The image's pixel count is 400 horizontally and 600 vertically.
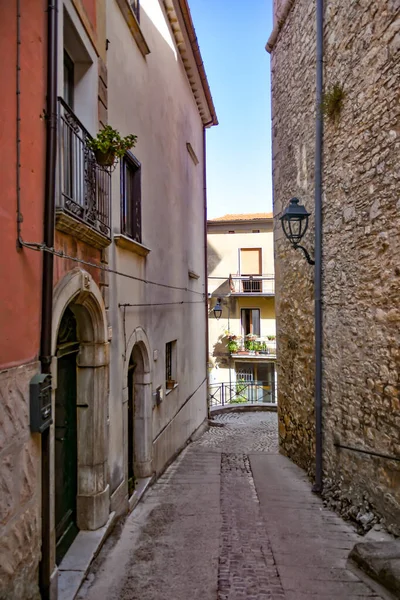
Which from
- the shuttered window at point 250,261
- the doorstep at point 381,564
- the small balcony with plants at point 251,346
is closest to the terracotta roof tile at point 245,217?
the shuttered window at point 250,261

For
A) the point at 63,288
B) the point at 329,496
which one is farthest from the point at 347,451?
the point at 63,288

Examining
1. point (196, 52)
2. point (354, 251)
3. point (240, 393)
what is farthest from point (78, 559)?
point (240, 393)

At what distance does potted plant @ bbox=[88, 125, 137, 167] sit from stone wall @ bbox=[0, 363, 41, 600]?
99.2 inches

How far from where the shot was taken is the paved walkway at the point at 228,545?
13.4ft

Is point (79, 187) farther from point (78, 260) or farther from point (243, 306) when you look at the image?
point (243, 306)

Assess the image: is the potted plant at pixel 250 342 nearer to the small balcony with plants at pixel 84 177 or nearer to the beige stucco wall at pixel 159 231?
the beige stucco wall at pixel 159 231

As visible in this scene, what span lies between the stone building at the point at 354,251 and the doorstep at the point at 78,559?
3.03 m

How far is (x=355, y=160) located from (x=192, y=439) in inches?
323

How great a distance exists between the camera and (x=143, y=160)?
7.35 meters

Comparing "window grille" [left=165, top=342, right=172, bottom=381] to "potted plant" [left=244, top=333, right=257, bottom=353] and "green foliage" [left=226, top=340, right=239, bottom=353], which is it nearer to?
"green foliage" [left=226, top=340, right=239, bottom=353]

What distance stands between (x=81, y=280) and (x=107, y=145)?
1.50 m

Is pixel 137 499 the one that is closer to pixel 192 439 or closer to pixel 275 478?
pixel 275 478

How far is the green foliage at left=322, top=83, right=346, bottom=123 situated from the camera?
6.22m

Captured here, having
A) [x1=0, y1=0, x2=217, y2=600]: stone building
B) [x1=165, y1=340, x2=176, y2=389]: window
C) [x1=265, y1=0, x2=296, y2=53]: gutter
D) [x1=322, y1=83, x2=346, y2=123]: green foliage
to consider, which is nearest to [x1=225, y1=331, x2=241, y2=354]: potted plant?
[x1=0, y1=0, x2=217, y2=600]: stone building
